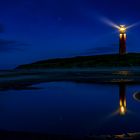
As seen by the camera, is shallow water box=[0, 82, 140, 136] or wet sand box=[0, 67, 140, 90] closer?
shallow water box=[0, 82, 140, 136]

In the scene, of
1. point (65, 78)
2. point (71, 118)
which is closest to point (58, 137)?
point (71, 118)

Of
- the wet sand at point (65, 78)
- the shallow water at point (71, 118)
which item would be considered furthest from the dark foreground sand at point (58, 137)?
the wet sand at point (65, 78)

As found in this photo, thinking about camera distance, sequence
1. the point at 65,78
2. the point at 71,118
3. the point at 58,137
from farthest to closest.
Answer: the point at 65,78 → the point at 71,118 → the point at 58,137

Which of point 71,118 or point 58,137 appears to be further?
point 71,118

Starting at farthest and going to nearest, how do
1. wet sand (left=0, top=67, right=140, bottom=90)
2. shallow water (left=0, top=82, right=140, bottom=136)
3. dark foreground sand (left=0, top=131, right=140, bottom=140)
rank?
wet sand (left=0, top=67, right=140, bottom=90), shallow water (left=0, top=82, right=140, bottom=136), dark foreground sand (left=0, top=131, right=140, bottom=140)

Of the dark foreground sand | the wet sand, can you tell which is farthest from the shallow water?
the wet sand

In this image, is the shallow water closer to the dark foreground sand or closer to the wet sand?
the dark foreground sand

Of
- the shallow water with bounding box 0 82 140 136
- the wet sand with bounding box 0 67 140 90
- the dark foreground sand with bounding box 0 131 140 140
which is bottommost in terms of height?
the dark foreground sand with bounding box 0 131 140 140

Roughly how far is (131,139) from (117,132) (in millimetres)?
1482

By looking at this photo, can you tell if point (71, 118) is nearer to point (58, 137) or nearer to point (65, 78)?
point (58, 137)

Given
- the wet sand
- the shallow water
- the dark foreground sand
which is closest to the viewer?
the dark foreground sand

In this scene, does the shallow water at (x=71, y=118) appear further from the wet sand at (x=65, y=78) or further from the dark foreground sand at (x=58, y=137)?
the wet sand at (x=65, y=78)

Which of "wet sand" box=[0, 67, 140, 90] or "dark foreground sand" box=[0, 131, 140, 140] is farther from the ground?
"wet sand" box=[0, 67, 140, 90]

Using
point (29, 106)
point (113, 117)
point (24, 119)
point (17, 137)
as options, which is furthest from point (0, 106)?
point (17, 137)
